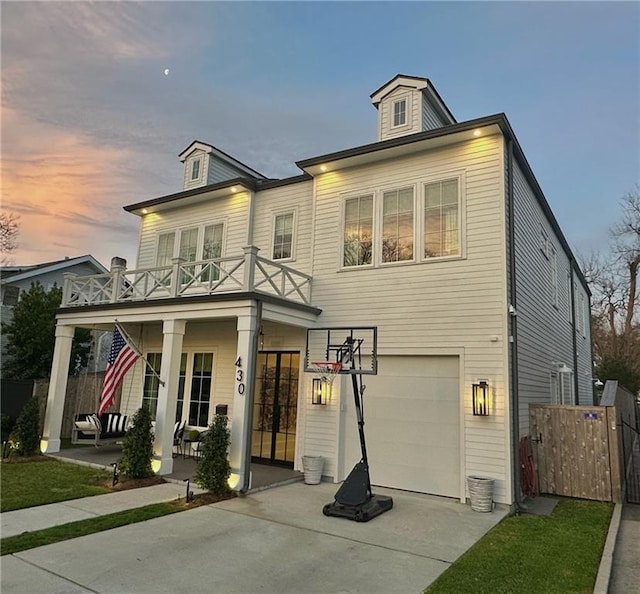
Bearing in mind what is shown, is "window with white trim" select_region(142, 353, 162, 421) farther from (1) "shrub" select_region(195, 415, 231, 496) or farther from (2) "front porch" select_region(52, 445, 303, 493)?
(1) "shrub" select_region(195, 415, 231, 496)

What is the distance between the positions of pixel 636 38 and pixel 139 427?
14174 millimetres

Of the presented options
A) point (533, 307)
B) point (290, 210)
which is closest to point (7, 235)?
point (290, 210)

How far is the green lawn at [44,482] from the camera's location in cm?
674

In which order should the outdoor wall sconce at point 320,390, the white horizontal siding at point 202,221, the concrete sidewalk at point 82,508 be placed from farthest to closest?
1. the white horizontal siding at point 202,221
2. the outdoor wall sconce at point 320,390
3. the concrete sidewalk at point 82,508

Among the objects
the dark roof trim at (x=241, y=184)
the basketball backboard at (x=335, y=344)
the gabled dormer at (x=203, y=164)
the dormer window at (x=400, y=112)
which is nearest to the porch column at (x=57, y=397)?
the dark roof trim at (x=241, y=184)

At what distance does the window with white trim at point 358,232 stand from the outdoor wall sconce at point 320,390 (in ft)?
8.26

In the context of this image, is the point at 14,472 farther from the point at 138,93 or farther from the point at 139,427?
the point at 138,93

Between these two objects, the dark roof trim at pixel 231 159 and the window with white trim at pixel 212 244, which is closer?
the window with white trim at pixel 212 244

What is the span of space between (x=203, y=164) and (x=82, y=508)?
31.7 ft

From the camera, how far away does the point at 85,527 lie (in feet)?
18.3

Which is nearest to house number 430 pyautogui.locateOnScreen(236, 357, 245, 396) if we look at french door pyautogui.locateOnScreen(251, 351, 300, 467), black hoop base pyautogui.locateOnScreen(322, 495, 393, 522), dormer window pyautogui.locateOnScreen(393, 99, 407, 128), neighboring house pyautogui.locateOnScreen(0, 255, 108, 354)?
french door pyautogui.locateOnScreen(251, 351, 300, 467)

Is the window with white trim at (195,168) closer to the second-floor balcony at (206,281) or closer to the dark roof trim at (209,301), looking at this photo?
the second-floor balcony at (206,281)

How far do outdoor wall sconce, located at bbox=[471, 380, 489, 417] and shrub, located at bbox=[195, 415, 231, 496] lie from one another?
13.9 feet

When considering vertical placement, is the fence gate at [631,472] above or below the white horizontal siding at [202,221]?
below
